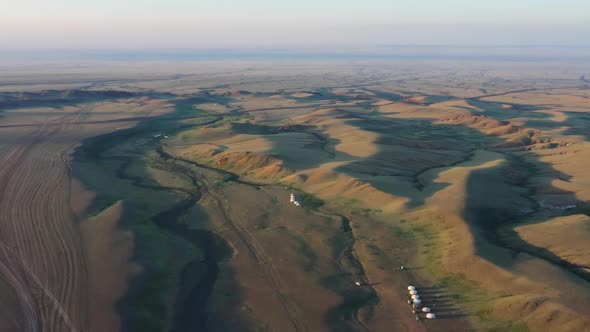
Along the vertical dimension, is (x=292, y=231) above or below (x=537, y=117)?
above

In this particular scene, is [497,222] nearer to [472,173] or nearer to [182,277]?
[472,173]

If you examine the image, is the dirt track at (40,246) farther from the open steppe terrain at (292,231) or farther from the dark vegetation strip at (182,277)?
the dark vegetation strip at (182,277)

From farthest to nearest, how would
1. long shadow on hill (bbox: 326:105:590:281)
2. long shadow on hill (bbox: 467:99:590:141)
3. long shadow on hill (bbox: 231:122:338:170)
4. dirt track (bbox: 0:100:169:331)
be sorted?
long shadow on hill (bbox: 467:99:590:141) → long shadow on hill (bbox: 231:122:338:170) → long shadow on hill (bbox: 326:105:590:281) → dirt track (bbox: 0:100:169:331)

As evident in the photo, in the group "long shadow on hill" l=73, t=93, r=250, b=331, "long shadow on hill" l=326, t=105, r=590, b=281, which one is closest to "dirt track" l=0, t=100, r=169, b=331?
"long shadow on hill" l=73, t=93, r=250, b=331

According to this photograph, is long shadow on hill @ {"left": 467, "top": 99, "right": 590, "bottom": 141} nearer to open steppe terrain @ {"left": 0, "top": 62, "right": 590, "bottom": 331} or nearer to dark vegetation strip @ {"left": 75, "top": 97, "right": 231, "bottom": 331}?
open steppe terrain @ {"left": 0, "top": 62, "right": 590, "bottom": 331}

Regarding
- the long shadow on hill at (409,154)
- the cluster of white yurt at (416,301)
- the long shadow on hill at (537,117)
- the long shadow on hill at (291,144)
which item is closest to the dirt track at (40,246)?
the cluster of white yurt at (416,301)

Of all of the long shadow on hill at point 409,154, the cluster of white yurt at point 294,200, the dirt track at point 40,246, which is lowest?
the long shadow on hill at point 409,154

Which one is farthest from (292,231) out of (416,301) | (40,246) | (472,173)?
(472,173)

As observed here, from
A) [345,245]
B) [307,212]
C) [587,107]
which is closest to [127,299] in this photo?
[345,245]
